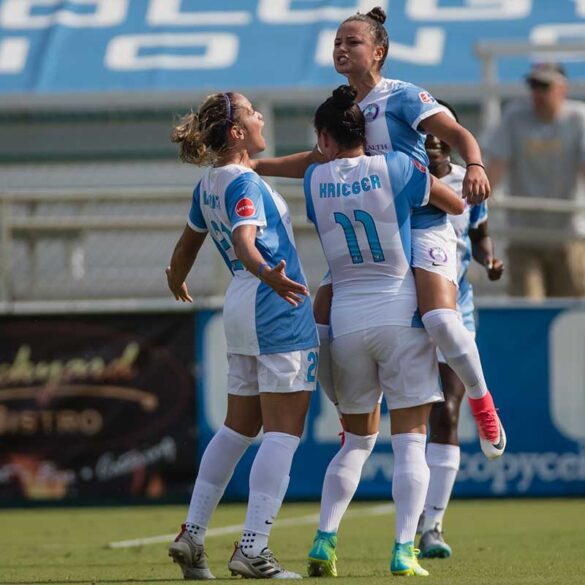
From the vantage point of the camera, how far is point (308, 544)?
8.31 metres

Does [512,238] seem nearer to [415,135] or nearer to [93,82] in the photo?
[93,82]

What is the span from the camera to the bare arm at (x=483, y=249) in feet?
25.6

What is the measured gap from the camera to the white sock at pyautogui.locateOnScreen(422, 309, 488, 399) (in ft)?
20.1

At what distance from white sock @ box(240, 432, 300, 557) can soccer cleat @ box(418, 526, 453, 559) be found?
1421 millimetres

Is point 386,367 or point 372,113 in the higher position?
point 372,113

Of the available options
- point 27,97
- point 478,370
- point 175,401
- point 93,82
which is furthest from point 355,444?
point 93,82

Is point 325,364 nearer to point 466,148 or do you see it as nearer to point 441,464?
point 466,148

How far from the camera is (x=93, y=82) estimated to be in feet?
47.7

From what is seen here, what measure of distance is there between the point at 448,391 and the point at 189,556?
2227mm

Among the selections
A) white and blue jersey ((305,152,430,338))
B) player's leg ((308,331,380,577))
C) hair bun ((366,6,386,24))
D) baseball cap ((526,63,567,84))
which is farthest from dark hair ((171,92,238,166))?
baseball cap ((526,63,567,84))

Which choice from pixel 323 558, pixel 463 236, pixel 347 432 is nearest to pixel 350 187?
pixel 347 432

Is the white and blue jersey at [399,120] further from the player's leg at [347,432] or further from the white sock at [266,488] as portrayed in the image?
the white sock at [266,488]

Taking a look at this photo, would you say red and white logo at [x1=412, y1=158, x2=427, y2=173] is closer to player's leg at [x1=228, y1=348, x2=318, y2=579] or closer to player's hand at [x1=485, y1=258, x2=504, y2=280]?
player's leg at [x1=228, y1=348, x2=318, y2=579]

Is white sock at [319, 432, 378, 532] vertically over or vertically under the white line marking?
over
